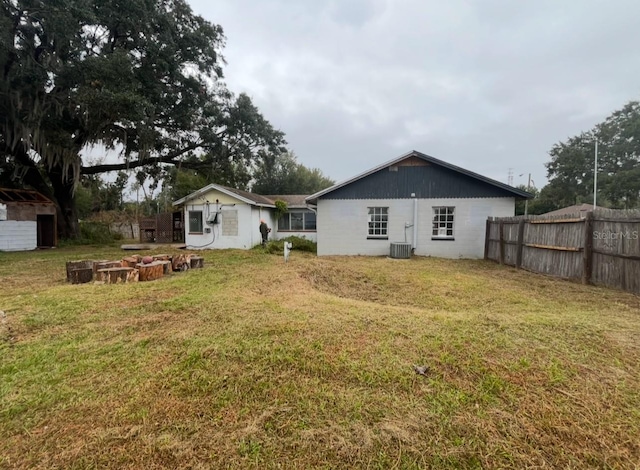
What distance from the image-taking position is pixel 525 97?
60.8ft

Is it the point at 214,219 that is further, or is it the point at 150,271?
the point at 214,219

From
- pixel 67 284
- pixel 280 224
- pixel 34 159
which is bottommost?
pixel 67 284

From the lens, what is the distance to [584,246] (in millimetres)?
6656

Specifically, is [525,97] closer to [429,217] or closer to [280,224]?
[429,217]

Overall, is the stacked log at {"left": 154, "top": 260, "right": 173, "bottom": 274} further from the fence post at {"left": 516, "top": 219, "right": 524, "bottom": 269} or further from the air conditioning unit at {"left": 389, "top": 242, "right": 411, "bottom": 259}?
the fence post at {"left": 516, "top": 219, "right": 524, "bottom": 269}

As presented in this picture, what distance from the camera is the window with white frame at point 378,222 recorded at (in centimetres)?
1293

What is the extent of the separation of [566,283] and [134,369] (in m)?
8.50

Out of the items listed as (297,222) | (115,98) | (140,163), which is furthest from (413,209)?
(140,163)

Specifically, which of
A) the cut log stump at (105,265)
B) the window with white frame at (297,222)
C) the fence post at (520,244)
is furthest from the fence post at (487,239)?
the cut log stump at (105,265)

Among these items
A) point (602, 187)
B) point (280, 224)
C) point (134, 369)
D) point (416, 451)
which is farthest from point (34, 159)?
point (602, 187)

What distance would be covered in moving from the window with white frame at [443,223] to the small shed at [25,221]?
19560mm

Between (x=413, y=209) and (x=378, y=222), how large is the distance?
158 centimetres

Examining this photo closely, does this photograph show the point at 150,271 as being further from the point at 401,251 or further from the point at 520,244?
the point at 520,244

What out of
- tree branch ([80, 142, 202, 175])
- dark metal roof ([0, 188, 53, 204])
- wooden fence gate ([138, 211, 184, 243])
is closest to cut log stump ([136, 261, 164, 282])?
tree branch ([80, 142, 202, 175])
